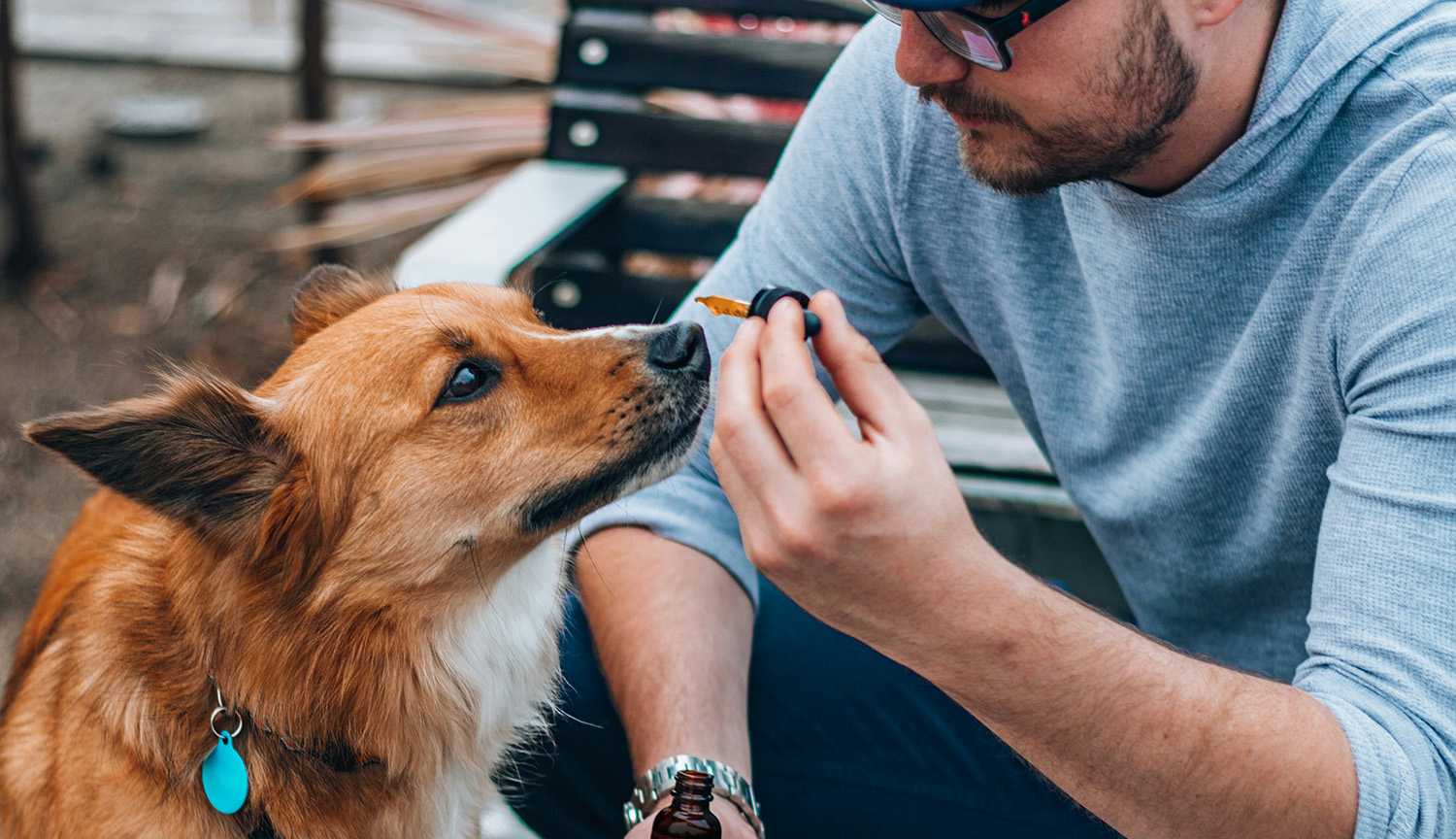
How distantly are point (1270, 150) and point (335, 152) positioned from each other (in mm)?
3974

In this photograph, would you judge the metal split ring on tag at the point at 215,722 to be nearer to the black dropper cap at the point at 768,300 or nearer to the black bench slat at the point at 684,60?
the black dropper cap at the point at 768,300

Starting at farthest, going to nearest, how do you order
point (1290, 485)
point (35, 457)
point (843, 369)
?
point (35, 457)
point (1290, 485)
point (843, 369)

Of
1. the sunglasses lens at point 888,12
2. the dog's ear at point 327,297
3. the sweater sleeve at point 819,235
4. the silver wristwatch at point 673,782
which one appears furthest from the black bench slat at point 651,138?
the silver wristwatch at point 673,782

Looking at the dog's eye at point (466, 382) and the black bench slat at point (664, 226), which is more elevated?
the dog's eye at point (466, 382)

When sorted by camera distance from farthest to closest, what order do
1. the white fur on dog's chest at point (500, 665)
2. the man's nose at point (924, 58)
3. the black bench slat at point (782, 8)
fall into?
the black bench slat at point (782, 8) < the white fur on dog's chest at point (500, 665) < the man's nose at point (924, 58)

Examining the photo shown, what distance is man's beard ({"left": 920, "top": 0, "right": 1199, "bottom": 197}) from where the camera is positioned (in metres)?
1.37

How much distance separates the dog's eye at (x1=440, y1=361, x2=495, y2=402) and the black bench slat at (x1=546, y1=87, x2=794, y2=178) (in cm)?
138

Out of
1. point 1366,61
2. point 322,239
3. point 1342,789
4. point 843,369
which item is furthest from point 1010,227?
point 322,239

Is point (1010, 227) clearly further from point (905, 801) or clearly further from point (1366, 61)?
point (905, 801)

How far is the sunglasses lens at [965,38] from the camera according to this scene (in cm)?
133

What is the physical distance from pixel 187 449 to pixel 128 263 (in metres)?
3.22

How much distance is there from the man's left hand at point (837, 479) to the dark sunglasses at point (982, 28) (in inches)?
16.0

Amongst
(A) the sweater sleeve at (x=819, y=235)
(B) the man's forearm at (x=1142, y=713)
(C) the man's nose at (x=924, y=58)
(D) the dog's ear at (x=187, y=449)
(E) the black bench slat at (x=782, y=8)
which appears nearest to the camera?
(B) the man's forearm at (x=1142, y=713)

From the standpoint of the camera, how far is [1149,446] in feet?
5.41
